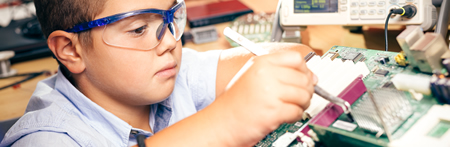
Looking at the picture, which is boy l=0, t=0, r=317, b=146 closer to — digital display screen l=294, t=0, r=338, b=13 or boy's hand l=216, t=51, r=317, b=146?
boy's hand l=216, t=51, r=317, b=146

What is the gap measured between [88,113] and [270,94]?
1.82 feet

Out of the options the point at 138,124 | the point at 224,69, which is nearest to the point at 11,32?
the point at 138,124

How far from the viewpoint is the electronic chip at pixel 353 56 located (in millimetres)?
712

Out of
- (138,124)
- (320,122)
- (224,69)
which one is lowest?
(138,124)

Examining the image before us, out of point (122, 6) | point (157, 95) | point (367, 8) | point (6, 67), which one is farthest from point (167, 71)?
point (6, 67)

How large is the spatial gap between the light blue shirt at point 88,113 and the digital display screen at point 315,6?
331mm

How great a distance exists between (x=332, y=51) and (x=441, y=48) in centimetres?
24

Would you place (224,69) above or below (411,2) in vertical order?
below

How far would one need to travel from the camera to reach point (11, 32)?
1.68 m

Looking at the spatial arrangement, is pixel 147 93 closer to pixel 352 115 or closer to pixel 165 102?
pixel 165 102

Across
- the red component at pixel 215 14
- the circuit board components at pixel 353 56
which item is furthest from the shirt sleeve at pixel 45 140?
the red component at pixel 215 14

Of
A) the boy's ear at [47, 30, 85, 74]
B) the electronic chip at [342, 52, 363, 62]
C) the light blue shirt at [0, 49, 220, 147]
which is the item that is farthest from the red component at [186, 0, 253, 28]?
the electronic chip at [342, 52, 363, 62]

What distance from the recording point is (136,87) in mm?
768

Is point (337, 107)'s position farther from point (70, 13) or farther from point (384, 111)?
point (70, 13)
